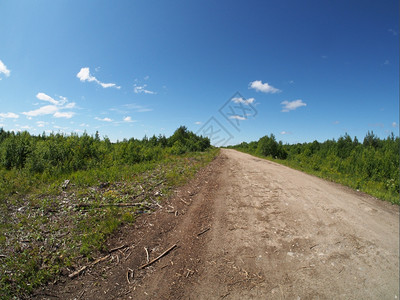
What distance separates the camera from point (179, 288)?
8.57 feet

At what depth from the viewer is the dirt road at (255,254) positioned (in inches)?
102

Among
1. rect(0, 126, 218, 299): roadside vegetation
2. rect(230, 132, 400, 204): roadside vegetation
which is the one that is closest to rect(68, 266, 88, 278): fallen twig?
rect(0, 126, 218, 299): roadside vegetation

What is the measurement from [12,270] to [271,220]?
5092 millimetres

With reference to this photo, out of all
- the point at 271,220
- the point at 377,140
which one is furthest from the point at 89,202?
the point at 377,140

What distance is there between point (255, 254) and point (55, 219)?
4655 millimetres

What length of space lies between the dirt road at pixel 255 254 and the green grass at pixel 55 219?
0.38 metres

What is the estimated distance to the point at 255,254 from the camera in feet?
10.8

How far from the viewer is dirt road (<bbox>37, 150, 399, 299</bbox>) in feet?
8.48

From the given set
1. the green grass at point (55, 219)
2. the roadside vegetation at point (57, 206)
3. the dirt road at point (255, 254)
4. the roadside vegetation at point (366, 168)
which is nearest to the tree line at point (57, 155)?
the roadside vegetation at point (57, 206)

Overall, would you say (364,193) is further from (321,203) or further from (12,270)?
(12,270)

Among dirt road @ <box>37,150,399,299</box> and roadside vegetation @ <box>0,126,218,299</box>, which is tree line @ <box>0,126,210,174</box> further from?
dirt road @ <box>37,150,399,299</box>

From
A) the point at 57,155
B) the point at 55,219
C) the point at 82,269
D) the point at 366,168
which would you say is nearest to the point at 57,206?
the point at 55,219

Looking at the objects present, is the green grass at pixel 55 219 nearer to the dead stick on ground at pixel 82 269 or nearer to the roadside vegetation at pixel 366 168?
the dead stick on ground at pixel 82 269

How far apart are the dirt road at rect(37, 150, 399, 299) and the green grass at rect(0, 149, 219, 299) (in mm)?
376
